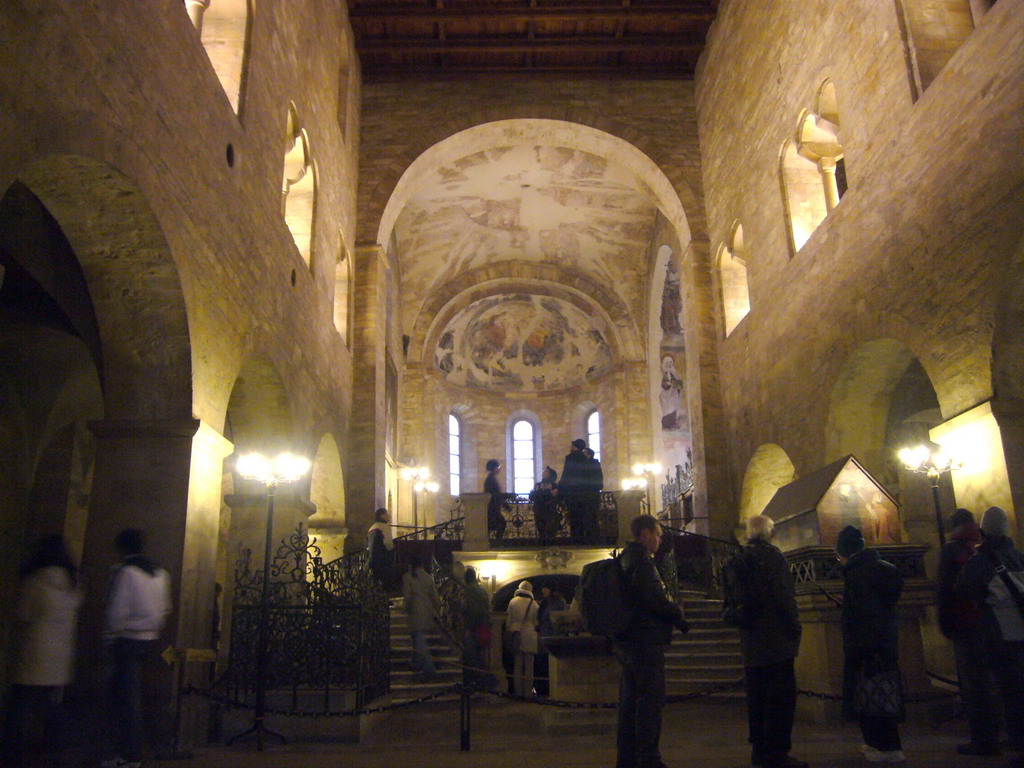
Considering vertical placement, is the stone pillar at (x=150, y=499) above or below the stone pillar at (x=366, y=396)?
below

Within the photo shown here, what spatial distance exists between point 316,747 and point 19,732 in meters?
2.26

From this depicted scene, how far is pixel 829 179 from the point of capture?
12078mm

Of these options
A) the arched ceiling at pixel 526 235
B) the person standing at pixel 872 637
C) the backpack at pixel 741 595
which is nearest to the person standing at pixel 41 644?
the backpack at pixel 741 595

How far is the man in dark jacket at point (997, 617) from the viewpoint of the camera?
16.8 feet

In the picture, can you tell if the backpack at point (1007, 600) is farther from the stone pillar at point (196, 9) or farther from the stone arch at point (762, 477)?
the stone arch at point (762, 477)

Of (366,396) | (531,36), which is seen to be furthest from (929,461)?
(531,36)

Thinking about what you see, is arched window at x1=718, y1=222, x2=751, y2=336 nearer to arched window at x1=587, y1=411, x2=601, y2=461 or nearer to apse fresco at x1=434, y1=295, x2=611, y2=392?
apse fresco at x1=434, y1=295, x2=611, y2=392

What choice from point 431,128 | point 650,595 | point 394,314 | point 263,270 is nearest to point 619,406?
point 394,314

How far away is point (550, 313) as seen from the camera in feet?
88.8

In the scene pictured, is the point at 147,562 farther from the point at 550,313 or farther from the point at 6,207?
the point at 550,313

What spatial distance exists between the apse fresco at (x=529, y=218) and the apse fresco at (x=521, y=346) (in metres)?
2.00

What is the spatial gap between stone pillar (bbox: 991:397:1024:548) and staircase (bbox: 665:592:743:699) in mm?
3724

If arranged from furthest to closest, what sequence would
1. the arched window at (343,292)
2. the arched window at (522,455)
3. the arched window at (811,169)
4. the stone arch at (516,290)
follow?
the arched window at (522,455) < the stone arch at (516,290) < the arched window at (343,292) < the arched window at (811,169)

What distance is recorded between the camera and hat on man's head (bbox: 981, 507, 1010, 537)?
5.27 metres
